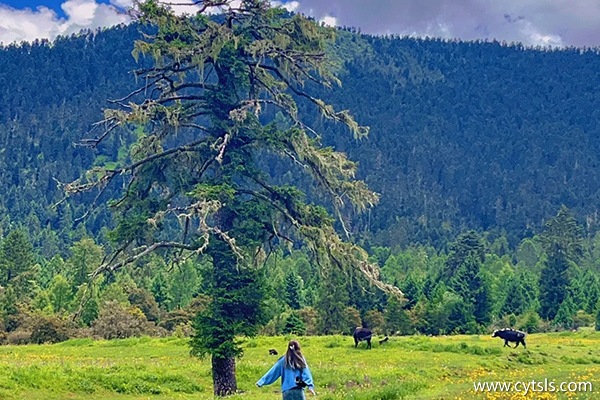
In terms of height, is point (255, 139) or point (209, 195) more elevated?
point (255, 139)

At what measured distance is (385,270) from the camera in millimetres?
155000

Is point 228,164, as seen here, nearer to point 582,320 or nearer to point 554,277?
point 582,320

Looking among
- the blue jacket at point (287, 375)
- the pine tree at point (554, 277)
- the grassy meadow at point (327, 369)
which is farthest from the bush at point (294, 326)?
the blue jacket at point (287, 375)

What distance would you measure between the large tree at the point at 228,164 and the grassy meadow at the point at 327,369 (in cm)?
291

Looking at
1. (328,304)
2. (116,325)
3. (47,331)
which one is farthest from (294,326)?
(47,331)

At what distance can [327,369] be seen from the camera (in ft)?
99.7

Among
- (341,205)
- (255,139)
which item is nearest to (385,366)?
(341,205)

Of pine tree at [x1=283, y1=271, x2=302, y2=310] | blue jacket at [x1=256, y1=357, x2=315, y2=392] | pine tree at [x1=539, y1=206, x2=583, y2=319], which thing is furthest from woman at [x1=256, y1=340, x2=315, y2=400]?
pine tree at [x1=283, y1=271, x2=302, y2=310]

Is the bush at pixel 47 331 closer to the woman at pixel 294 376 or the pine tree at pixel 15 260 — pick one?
the pine tree at pixel 15 260

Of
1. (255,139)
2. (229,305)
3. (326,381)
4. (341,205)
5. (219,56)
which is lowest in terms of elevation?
(326,381)

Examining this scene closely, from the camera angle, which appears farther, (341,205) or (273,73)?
(273,73)

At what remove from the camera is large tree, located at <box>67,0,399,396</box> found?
24.9m

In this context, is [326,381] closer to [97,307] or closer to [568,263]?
[97,307]

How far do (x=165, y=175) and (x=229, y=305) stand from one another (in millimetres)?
5120
